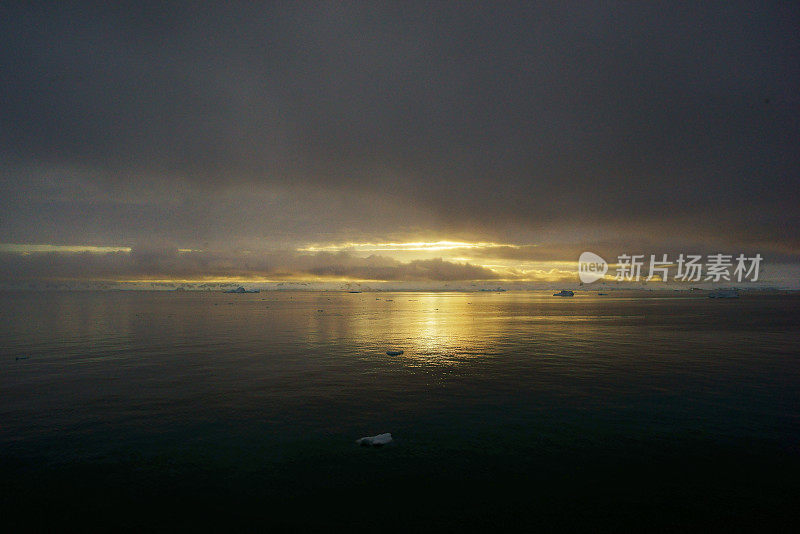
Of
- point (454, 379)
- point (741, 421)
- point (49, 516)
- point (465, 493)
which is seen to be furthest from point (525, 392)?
point (49, 516)

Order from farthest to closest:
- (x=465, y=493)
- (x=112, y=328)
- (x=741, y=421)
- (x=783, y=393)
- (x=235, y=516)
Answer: (x=112, y=328) → (x=783, y=393) → (x=741, y=421) → (x=465, y=493) → (x=235, y=516)

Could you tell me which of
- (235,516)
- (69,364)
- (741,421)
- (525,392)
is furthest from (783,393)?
(69,364)

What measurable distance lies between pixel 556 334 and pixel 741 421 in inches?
1852

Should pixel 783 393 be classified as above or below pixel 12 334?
above

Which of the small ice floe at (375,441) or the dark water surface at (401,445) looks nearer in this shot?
the dark water surface at (401,445)

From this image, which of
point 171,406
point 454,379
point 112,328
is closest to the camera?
point 171,406

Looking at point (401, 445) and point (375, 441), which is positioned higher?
point (375, 441)

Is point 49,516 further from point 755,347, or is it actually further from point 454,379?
point 755,347

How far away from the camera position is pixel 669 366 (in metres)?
41.2

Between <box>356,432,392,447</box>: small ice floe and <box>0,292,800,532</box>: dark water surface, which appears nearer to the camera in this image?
<box>0,292,800,532</box>: dark water surface

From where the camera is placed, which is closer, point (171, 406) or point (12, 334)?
point (171, 406)

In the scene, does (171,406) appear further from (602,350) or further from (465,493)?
(602,350)

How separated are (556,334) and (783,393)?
133 ft

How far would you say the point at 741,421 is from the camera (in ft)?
79.3
